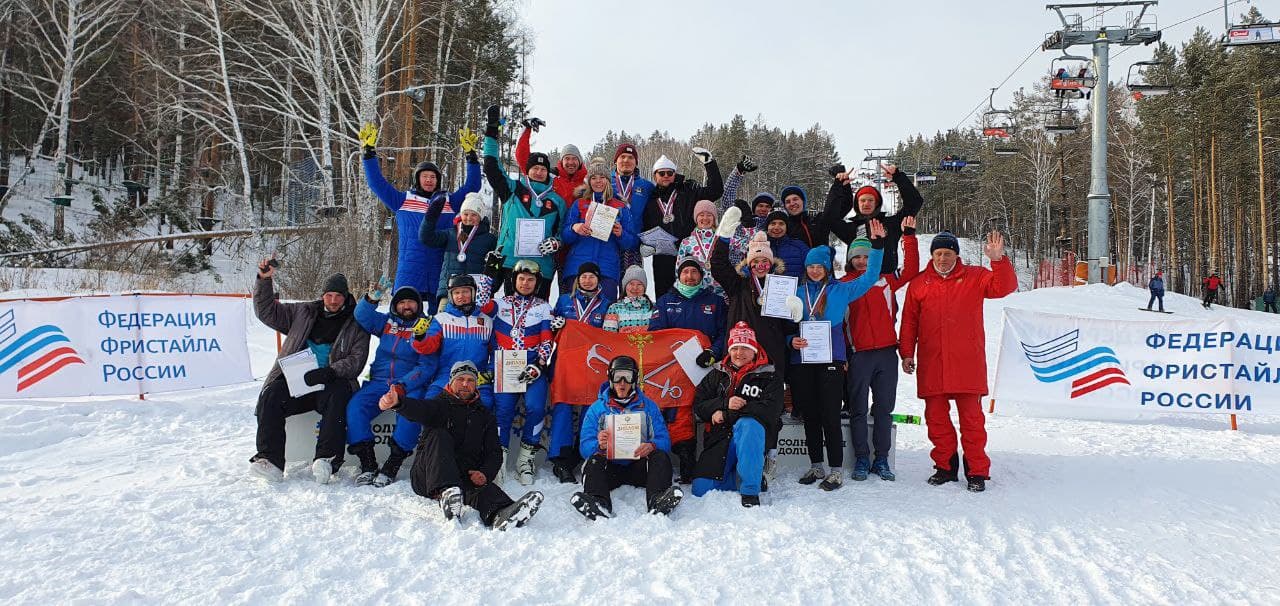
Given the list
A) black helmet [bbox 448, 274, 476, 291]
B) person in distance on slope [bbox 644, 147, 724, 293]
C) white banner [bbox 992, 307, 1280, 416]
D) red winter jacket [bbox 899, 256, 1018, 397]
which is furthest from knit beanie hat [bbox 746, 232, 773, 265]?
white banner [bbox 992, 307, 1280, 416]

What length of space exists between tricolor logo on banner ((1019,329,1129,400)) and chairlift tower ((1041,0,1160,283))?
14.3 m

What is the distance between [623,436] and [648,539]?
35.2 inches

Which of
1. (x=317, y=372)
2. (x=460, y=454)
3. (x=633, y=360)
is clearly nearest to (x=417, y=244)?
(x=317, y=372)

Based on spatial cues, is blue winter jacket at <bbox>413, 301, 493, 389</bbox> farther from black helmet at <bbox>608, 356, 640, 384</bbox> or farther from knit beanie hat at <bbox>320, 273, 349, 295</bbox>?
black helmet at <bbox>608, 356, 640, 384</bbox>

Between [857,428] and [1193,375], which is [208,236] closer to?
[857,428]

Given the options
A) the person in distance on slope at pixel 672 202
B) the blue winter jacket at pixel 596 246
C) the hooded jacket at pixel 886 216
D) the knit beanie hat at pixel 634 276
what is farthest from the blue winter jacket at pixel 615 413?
the hooded jacket at pixel 886 216

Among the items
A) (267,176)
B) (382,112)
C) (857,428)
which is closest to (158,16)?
(382,112)

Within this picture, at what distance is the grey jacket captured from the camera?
16.8 feet

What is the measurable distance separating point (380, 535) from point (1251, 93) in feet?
126

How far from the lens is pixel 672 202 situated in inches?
252

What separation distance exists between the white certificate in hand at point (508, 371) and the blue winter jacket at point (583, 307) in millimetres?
687

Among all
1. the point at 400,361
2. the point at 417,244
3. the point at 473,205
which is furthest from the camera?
the point at 417,244

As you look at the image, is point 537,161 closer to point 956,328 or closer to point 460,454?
point 460,454

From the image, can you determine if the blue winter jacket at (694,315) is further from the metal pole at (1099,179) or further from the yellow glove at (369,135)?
the metal pole at (1099,179)
